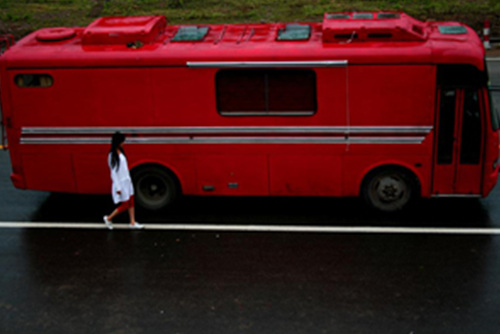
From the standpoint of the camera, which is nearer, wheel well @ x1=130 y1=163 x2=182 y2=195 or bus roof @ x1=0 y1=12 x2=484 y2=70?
bus roof @ x1=0 y1=12 x2=484 y2=70

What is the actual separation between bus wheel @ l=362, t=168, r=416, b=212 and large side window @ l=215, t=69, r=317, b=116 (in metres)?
1.50

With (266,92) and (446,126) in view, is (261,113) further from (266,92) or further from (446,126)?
(446,126)

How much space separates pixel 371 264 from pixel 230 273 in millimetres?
1883

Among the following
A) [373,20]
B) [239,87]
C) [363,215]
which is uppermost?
[373,20]

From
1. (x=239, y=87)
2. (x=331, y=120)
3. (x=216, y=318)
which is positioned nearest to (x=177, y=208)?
(x=239, y=87)

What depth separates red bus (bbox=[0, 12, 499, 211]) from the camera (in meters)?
9.26

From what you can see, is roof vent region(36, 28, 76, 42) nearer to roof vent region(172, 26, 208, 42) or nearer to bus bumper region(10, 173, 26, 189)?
roof vent region(172, 26, 208, 42)

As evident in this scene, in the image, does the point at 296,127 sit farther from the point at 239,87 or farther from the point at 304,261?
the point at 304,261

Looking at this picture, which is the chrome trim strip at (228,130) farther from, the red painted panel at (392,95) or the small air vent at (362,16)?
the small air vent at (362,16)

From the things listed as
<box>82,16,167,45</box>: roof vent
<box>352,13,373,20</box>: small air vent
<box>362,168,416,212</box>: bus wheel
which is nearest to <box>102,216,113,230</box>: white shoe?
<box>82,16,167,45</box>: roof vent

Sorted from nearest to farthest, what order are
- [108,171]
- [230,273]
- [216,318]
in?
[216,318] < [230,273] < [108,171]

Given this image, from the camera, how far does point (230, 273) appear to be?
8109 millimetres

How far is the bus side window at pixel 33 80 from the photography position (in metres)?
9.81

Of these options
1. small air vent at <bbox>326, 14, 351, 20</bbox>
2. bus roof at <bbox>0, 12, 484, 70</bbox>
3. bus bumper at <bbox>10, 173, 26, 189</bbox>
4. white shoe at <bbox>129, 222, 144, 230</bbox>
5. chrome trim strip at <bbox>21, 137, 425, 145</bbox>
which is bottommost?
white shoe at <bbox>129, 222, 144, 230</bbox>
